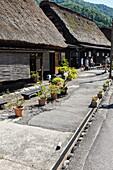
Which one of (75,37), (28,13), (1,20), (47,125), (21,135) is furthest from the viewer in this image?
(75,37)

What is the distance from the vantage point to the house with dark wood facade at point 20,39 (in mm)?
10297

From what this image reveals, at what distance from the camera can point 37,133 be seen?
559 cm

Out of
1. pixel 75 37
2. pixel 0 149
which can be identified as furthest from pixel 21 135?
pixel 75 37

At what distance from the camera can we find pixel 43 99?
8773 millimetres

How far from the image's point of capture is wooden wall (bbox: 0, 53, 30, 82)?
10.4 meters

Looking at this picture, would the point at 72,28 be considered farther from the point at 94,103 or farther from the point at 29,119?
the point at 29,119

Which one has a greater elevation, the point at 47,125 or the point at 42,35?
the point at 42,35

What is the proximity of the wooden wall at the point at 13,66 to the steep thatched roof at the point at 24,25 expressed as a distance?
1.21 m

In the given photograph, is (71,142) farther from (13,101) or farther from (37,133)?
(13,101)

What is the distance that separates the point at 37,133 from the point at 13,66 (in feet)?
21.5

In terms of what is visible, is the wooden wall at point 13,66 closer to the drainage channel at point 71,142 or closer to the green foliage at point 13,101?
the green foliage at point 13,101

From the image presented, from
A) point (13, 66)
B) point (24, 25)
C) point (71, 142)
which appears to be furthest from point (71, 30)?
point (71, 142)

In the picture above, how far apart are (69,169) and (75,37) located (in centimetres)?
2058

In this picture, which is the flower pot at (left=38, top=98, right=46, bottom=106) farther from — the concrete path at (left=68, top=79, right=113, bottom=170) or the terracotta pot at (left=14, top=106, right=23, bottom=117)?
the concrete path at (left=68, top=79, right=113, bottom=170)
